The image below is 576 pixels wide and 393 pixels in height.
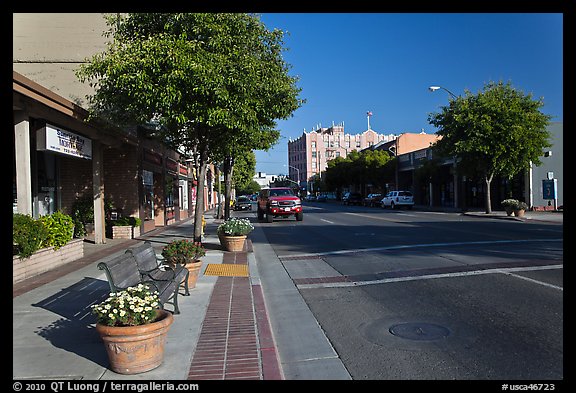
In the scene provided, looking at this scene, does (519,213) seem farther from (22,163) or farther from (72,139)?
(22,163)

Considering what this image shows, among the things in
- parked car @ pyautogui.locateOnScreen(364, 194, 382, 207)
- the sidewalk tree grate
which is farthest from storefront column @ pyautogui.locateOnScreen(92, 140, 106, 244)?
parked car @ pyautogui.locateOnScreen(364, 194, 382, 207)

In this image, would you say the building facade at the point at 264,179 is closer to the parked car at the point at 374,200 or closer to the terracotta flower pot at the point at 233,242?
the parked car at the point at 374,200

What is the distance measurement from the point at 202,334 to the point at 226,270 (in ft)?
15.4

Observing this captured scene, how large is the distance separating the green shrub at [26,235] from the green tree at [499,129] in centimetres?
2538

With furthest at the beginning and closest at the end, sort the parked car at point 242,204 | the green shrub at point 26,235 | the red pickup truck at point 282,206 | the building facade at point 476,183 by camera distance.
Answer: the parked car at point 242,204 < the building facade at point 476,183 < the red pickup truck at point 282,206 < the green shrub at point 26,235

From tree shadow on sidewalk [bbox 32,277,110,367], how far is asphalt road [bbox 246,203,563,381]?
2.76 meters

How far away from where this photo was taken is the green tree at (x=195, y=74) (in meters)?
11.1

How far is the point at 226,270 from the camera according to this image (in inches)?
407

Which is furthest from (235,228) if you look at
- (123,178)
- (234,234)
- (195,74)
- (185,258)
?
(123,178)

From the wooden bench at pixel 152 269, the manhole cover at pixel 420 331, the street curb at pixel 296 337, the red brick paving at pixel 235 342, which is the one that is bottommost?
the street curb at pixel 296 337

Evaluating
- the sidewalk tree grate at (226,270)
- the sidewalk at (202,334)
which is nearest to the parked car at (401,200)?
the sidewalk tree grate at (226,270)
